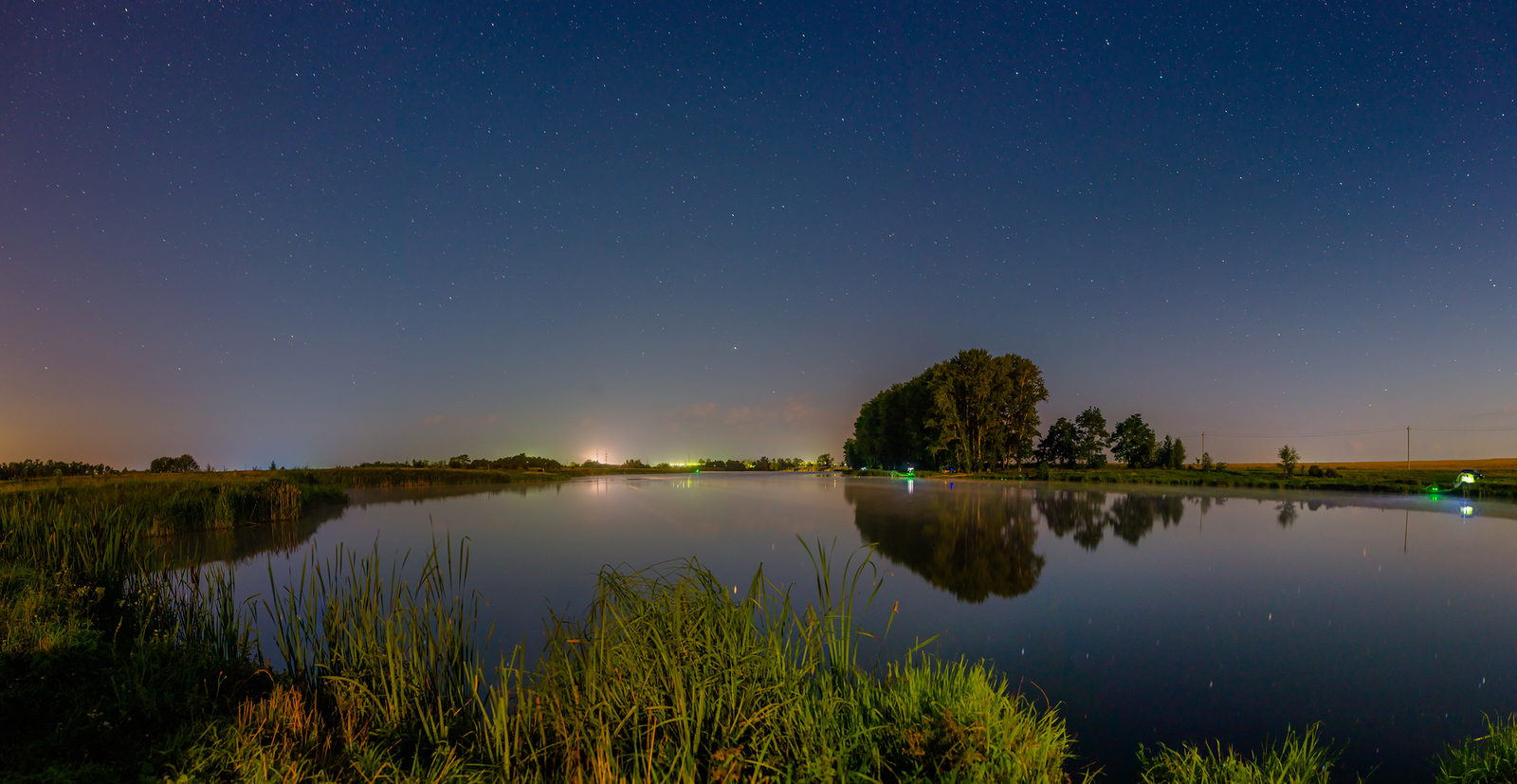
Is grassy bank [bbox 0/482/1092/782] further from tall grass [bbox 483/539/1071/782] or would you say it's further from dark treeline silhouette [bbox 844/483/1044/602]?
dark treeline silhouette [bbox 844/483/1044/602]

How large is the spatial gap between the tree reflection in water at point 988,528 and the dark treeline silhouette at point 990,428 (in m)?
25.1

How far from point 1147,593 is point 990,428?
4934cm

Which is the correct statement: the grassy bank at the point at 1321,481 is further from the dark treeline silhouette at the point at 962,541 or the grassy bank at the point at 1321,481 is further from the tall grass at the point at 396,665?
the tall grass at the point at 396,665

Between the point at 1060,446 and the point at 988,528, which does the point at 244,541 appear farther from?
the point at 1060,446

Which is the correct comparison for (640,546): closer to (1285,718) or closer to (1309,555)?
(1285,718)

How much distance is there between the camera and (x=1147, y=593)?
945 cm

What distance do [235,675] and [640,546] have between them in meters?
8.27

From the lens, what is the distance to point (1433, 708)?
17.0 ft

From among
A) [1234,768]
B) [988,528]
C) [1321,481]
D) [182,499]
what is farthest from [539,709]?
[1321,481]

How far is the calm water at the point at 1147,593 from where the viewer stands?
16.9ft

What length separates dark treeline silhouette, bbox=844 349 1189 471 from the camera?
54.9 m

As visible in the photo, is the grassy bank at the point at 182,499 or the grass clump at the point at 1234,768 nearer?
the grass clump at the point at 1234,768

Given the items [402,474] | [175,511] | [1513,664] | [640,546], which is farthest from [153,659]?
[402,474]

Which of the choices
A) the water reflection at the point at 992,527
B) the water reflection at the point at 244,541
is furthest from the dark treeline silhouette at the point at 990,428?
the water reflection at the point at 244,541
